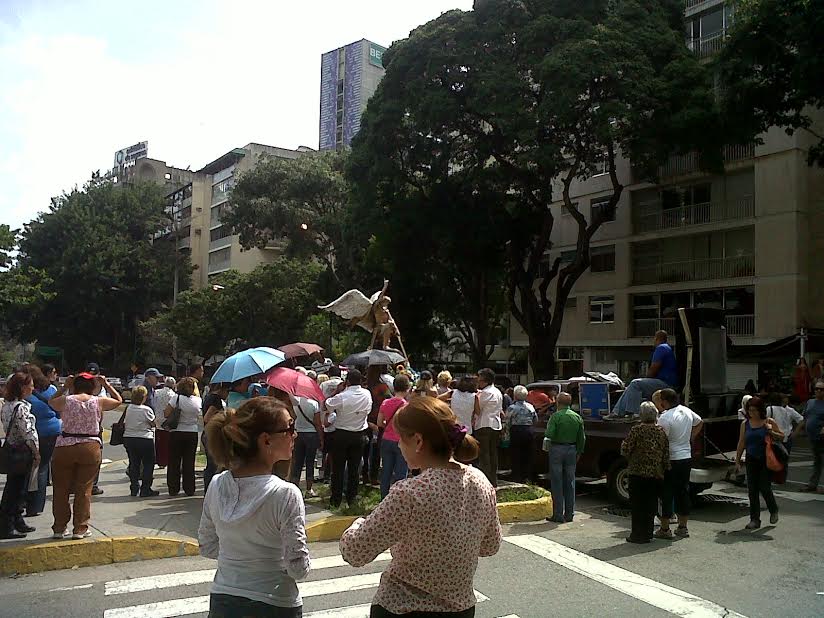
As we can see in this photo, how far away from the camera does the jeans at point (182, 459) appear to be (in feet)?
33.1

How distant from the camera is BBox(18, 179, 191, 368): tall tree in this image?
53.5 meters

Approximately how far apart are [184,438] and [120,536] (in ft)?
8.99

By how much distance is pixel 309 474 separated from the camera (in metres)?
10.2

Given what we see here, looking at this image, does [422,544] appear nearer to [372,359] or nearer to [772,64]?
[372,359]

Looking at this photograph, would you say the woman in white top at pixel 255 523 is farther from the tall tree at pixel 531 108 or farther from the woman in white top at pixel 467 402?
the tall tree at pixel 531 108

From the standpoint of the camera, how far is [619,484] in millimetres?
10461

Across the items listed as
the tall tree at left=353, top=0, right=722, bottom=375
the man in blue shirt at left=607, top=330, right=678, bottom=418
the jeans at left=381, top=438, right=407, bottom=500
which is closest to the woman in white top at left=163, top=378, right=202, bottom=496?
the jeans at left=381, top=438, right=407, bottom=500

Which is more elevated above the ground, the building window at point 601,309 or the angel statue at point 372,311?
the building window at point 601,309

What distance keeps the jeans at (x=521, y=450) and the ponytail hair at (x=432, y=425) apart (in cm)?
893

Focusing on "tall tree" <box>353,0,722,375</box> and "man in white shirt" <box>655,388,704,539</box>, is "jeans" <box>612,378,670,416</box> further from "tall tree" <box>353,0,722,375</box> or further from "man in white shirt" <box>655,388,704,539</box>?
"tall tree" <box>353,0,722,375</box>

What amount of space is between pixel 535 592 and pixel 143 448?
6112 millimetres

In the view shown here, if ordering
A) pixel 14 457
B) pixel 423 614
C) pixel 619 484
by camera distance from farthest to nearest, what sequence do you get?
pixel 619 484 < pixel 14 457 < pixel 423 614

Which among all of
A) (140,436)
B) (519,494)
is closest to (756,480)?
(519,494)

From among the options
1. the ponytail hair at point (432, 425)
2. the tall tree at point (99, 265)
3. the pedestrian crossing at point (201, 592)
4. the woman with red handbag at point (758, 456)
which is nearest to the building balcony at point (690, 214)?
the woman with red handbag at point (758, 456)
